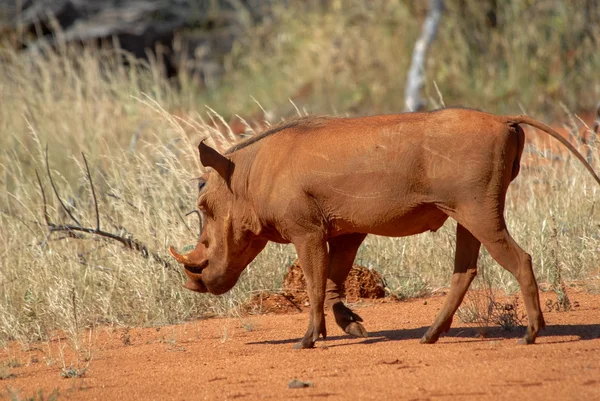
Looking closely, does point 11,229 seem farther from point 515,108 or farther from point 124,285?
point 515,108

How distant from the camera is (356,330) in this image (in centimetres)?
626

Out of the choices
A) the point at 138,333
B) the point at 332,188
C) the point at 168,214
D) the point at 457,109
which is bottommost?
the point at 138,333

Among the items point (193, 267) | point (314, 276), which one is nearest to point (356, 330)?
point (314, 276)

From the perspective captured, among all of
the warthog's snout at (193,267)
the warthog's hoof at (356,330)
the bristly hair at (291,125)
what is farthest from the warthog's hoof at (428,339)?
the warthog's snout at (193,267)

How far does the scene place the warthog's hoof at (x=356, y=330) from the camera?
20.5 feet

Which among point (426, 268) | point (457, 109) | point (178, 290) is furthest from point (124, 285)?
point (457, 109)

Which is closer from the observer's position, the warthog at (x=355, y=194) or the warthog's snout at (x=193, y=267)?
the warthog at (x=355, y=194)

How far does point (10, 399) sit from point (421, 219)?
8.39 ft

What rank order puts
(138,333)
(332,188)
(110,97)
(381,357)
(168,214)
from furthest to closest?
(110,97) < (168,214) < (138,333) < (332,188) < (381,357)

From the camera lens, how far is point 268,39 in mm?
22125

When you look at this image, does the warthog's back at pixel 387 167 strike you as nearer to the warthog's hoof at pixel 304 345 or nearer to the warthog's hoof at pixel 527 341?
the warthog's hoof at pixel 304 345

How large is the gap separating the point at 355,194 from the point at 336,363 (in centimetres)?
104

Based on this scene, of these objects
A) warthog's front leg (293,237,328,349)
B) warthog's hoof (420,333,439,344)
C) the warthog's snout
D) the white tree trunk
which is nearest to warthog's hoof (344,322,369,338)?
warthog's front leg (293,237,328,349)

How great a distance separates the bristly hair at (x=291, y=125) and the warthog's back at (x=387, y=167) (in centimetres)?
2
